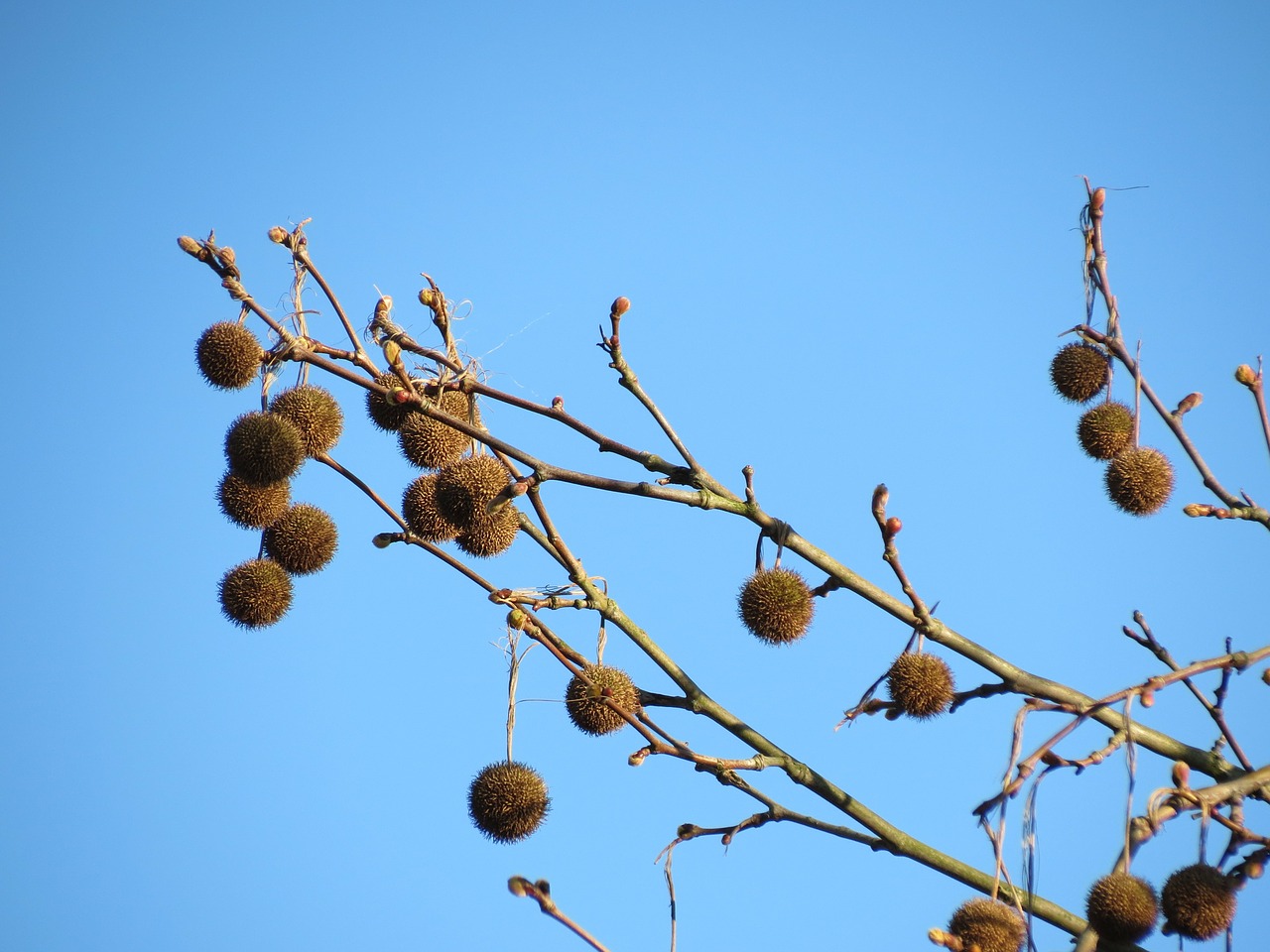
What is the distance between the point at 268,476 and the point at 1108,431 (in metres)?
2.62

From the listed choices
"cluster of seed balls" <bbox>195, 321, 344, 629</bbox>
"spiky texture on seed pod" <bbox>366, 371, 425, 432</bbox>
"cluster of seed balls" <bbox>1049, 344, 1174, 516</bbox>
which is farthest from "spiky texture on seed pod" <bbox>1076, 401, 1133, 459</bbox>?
"cluster of seed balls" <bbox>195, 321, 344, 629</bbox>

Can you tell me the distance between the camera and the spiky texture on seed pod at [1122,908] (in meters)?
2.64

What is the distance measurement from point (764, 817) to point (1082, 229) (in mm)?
2041

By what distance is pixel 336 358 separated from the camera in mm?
3301

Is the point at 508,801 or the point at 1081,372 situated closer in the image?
the point at 508,801

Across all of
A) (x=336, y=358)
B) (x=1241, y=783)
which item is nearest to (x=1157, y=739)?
(x=1241, y=783)

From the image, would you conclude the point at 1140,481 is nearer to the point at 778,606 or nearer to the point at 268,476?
the point at 778,606

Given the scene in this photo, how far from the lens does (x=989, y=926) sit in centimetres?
270

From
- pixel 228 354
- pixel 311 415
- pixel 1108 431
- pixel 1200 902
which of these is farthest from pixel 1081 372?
pixel 228 354

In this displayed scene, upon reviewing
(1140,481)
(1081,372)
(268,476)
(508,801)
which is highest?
(1081,372)

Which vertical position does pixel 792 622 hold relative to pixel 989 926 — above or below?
above

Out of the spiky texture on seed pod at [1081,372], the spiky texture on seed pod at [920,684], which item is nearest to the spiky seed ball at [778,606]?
the spiky texture on seed pod at [920,684]

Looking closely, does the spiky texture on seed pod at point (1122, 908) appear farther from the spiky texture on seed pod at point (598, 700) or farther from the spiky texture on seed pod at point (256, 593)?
the spiky texture on seed pod at point (256, 593)

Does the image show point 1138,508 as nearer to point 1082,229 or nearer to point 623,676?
point 1082,229
